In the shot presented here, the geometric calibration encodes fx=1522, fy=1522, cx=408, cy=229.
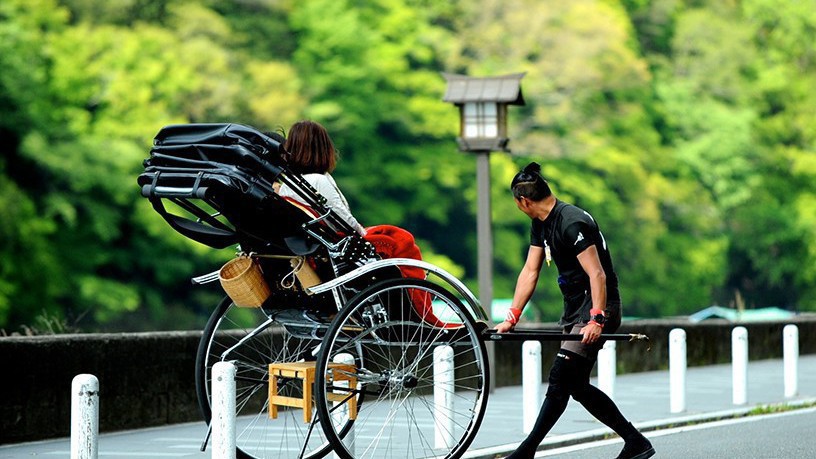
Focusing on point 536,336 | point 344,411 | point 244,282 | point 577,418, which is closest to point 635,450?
point 536,336

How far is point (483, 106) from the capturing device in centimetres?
1638

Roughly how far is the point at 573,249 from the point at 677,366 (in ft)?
18.5

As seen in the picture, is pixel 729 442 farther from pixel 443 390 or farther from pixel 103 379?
pixel 103 379

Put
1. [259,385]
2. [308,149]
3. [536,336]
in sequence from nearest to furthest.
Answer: [536,336]
[308,149]
[259,385]

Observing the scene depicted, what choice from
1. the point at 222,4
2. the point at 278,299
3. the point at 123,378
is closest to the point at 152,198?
the point at 278,299

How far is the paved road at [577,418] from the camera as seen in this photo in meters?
10.7

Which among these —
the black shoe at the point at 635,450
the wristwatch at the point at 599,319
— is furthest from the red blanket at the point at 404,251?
the black shoe at the point at 635,450

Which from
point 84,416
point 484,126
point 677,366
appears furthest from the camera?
point 484,126

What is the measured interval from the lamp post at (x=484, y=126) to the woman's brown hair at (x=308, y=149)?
23.6ft

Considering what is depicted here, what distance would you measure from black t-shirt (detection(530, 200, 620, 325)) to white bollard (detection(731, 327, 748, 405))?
6.26m

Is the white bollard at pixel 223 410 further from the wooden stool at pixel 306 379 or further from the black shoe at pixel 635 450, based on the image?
the black shoe at pixel 635 450

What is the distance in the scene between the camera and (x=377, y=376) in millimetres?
8438

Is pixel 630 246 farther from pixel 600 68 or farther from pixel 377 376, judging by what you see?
pixel 377 376

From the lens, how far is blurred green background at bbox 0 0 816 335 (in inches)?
1550
